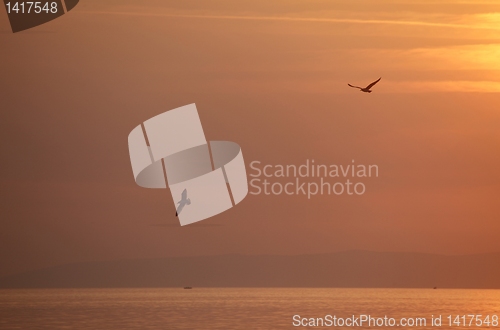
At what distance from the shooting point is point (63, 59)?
7.00m

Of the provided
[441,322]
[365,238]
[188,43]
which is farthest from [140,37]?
[441,322]

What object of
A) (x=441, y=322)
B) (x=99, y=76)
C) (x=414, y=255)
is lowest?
(x=441, y=322)

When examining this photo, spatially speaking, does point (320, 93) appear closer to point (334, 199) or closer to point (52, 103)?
point (334, 199)

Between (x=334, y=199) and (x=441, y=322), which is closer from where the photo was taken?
(x=334, y=199)

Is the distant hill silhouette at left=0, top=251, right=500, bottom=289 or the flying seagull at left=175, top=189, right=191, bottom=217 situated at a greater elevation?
the flying seagull at left=175, top=189, right=191, bottom=217

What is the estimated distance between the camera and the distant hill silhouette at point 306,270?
745cm

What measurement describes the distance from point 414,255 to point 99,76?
3649 millimetres

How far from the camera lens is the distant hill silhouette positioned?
7.45 metres

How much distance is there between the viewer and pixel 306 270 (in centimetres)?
765

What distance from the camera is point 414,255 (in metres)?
7.31

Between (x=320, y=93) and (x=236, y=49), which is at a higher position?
(x=236, y=49)

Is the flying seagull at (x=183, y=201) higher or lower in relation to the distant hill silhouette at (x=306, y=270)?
higher

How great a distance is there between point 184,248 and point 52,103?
1.97 m

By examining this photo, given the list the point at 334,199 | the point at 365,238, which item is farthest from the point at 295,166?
the point at 365,238
